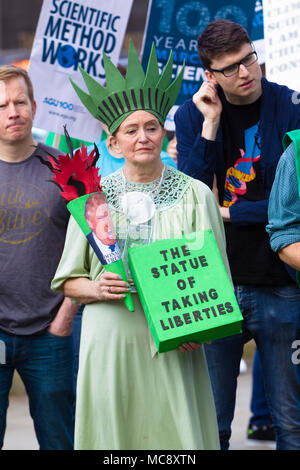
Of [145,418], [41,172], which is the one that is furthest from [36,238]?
[145,418]

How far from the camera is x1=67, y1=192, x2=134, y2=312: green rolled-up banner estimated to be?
133 inches

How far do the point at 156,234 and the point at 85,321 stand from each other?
46 cm

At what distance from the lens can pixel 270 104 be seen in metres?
4.04

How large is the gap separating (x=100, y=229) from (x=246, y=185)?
96 cm

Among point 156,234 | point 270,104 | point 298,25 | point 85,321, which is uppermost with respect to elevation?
point 298,25

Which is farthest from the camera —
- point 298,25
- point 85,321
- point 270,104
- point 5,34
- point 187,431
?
point 5,34


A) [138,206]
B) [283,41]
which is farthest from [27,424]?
[283,41]

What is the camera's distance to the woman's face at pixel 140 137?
352 cm

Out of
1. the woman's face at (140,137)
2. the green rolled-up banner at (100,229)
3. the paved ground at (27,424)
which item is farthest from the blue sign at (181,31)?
the paved ground at (27,424)

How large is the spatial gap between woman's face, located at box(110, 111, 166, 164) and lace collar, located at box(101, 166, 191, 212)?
10 centimetres

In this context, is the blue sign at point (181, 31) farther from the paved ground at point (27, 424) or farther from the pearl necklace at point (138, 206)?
the paved ground at point (27, 424)

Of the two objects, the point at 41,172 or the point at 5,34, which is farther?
the point at 5,34

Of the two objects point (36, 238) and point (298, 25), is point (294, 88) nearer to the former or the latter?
point (298, 25)

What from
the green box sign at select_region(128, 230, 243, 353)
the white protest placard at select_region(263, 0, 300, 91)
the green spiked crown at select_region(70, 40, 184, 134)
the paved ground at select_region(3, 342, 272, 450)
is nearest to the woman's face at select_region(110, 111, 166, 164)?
the green spiked crown at select_region(70, 40, 184, 134)
